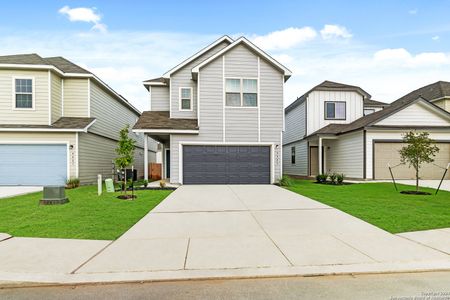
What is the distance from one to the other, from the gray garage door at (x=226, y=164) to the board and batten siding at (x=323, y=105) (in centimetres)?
755

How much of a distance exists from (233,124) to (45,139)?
1041 centimetres

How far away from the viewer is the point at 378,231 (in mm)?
5883

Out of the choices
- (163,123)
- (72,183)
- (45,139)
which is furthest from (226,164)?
(45,139)

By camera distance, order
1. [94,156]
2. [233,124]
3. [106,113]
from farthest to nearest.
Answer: [106,113], [94,156], [233,124]

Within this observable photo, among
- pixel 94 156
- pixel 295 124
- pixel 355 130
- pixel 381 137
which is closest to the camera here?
pixel 94 156

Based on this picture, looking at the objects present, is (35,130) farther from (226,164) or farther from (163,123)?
(226,164)

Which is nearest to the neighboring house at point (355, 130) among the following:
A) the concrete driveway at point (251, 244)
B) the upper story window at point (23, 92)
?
the concrete driveway at point (251, 244)

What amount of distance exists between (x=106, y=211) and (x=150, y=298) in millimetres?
5619

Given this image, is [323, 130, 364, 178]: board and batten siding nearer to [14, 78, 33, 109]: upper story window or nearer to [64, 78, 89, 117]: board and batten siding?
[64, 78, 89, 117]: board and batten siding

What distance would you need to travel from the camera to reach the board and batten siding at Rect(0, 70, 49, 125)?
48.7ft

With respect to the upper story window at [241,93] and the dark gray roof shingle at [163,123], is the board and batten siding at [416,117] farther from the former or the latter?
the dark gray roof shingle at [163,123]

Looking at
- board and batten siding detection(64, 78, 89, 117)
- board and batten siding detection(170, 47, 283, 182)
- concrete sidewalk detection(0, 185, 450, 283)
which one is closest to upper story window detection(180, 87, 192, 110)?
board and batten siding detection(170, 47, 283, 182)

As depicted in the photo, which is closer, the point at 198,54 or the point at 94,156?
the point at 198,54

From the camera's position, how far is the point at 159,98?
18844 mm
